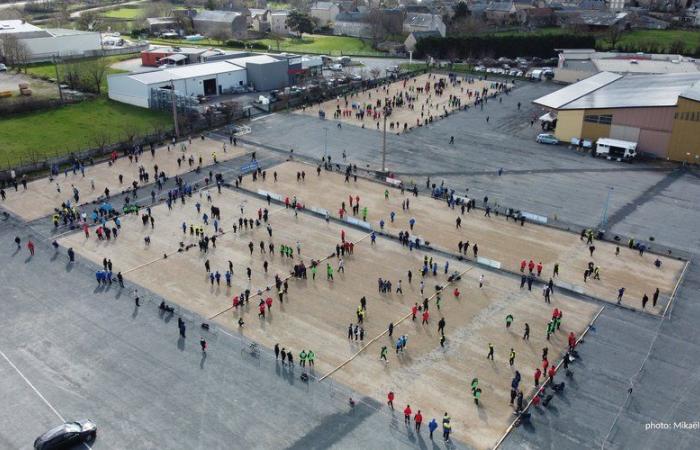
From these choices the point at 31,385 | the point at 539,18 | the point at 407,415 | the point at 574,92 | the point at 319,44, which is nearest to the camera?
the point at 407,415

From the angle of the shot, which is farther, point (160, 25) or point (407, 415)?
point (160, 25)

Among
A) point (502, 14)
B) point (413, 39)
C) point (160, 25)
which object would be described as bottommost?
point (413, 39)

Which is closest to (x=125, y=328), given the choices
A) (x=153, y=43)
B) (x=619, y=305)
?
(x=619, y=305)

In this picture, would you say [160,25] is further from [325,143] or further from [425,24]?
[325,143]

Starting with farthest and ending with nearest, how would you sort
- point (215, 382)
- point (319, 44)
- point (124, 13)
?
point (124, 13)
point (319, 44)
point (215, 382)

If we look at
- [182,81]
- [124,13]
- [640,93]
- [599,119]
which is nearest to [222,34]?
[182,81]

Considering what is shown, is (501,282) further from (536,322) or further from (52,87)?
(52,87)
